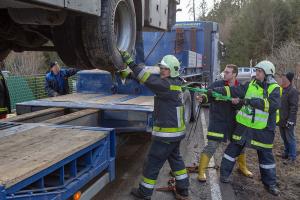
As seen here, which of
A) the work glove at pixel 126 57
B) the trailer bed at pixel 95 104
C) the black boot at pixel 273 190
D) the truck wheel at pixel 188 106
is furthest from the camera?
the truck wheel at pixel 188 106

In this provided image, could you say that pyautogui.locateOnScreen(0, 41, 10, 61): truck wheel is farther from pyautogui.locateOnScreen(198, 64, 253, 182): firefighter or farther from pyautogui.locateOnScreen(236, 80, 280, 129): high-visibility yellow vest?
pyautogui.locateOnScreen(236, 80, 280, 129): high-visibility yellow vest

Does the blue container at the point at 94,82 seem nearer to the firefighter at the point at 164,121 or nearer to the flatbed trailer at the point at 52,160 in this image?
the firefighter at the point at 164,121

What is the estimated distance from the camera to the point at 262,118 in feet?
17.3

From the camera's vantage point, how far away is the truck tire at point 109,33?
397cm

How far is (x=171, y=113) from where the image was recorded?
4.77 meters

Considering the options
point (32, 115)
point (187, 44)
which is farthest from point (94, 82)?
point (187, 44)

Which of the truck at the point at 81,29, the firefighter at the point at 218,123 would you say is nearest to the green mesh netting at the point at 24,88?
the firefighter at the point at 218,123

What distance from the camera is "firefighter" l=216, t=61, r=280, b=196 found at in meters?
5.21

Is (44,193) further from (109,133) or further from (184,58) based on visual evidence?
(184,58)

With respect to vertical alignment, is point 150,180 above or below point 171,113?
below

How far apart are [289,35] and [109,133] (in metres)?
32.8

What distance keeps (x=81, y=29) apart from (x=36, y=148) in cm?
142

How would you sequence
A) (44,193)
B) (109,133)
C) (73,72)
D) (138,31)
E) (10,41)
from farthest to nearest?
(73,72)
(138,31)
(10,41)
(109,133)
(44,193)

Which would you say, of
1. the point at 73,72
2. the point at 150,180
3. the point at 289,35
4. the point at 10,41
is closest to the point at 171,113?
the point at 150,180
